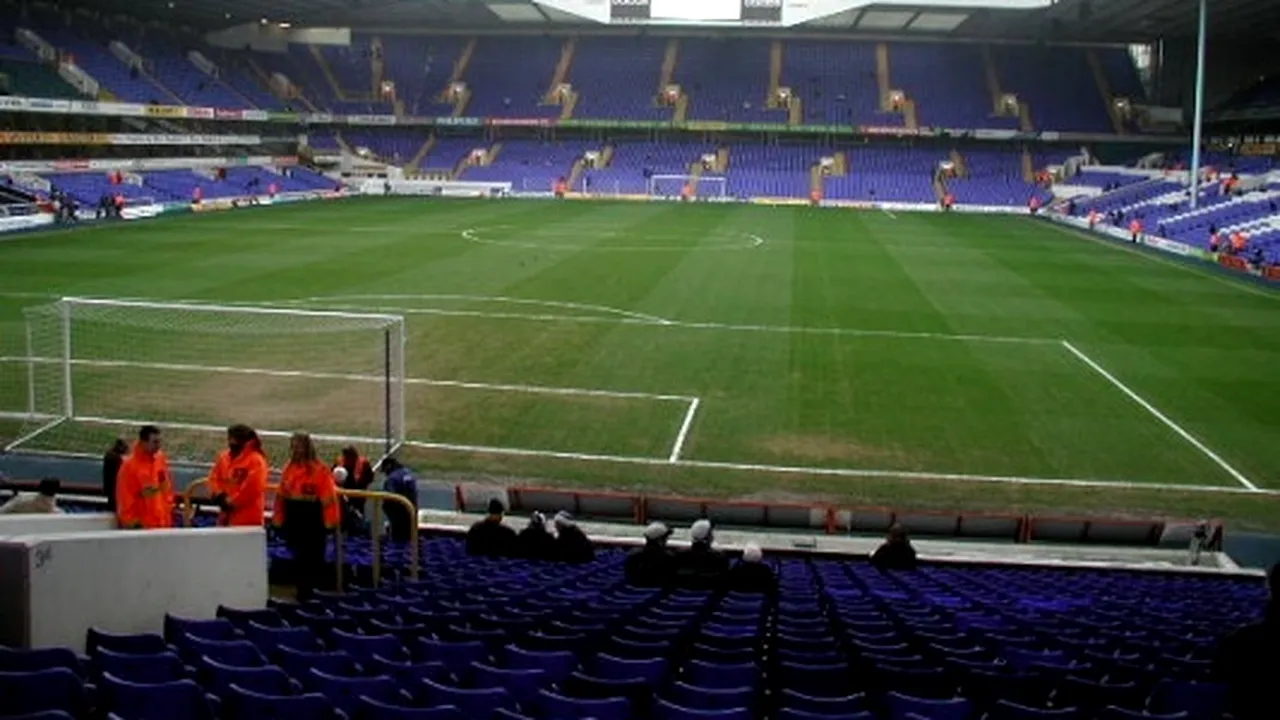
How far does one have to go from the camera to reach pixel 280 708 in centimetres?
515

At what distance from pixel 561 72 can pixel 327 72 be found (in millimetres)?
18218

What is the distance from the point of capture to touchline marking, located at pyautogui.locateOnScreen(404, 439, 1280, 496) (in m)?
18.4

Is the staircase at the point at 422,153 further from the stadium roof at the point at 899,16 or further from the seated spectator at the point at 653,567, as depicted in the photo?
the seated spectator at the point at 653,567

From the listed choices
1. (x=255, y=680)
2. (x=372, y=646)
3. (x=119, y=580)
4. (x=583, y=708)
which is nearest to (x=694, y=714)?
(x=583, y=708)

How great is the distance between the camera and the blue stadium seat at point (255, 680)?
18.4ft

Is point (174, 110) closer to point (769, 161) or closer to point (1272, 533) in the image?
point (769, 161)

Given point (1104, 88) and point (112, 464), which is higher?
point (1104, 88)

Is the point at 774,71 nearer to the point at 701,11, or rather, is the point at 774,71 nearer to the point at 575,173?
the point at 701,11

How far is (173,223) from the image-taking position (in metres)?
54.4

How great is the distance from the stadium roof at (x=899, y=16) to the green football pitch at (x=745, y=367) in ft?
86.9

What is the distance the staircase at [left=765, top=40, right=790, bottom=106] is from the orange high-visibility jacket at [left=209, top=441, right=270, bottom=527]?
82.6m

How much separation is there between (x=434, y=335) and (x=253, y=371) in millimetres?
5187

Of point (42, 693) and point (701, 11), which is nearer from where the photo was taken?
point (42, 693)

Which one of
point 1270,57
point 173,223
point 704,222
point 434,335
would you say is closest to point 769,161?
point 704,222
